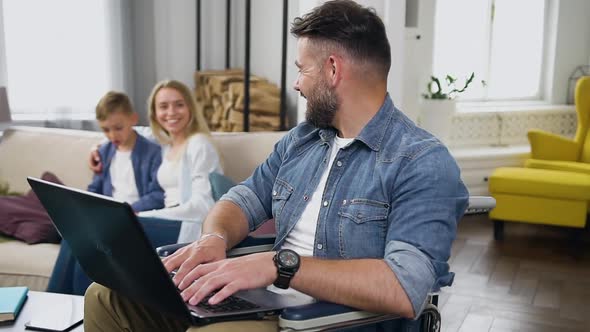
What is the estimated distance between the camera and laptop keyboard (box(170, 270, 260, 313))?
1616mm

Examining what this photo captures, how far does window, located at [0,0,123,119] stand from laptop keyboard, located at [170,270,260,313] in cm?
358

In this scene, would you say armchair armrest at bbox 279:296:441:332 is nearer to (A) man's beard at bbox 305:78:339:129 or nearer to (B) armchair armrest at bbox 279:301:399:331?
(B) armchair armrest at bbox 279:301:399:331

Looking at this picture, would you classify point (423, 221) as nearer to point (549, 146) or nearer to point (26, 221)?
point (26, 221)

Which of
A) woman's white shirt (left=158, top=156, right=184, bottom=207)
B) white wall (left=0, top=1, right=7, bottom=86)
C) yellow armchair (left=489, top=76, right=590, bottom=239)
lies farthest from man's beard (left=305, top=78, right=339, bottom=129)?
white wall (left=0, top=1, right=7, bottom=86)

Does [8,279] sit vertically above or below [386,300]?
below

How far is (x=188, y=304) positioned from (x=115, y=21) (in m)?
3.81

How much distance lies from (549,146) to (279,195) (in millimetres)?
3688

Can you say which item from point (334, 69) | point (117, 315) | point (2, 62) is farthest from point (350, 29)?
point (2, 62)

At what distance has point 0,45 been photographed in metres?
4.70

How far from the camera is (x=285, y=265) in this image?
5.24 feet

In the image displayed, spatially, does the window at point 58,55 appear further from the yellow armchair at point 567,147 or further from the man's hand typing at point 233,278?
the man's hand typing at point 233,278

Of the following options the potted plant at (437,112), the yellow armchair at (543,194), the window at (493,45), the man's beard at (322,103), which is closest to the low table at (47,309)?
the man's beard at (322,103)

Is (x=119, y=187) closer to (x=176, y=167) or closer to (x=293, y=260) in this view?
(x=176, y=167)

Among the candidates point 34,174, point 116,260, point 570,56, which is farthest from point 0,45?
point 570,56
